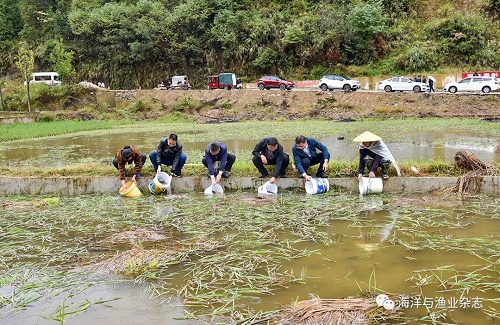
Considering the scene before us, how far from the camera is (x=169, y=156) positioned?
8906 millimetres

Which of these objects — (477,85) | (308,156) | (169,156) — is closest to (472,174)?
(308,156)

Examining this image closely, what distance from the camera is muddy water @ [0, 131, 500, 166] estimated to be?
480 inches

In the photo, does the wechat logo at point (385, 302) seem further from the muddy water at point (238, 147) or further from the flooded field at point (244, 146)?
the muddy water at point (238, 147)

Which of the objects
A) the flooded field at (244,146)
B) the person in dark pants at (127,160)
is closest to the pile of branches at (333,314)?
the person in dark pants at (127,160)

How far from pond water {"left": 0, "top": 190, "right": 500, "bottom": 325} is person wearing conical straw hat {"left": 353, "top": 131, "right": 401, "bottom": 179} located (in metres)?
0.72

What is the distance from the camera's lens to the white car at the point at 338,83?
3020cm

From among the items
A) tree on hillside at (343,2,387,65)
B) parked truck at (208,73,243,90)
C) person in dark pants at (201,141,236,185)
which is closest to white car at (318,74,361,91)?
tree on hillside at (343,2,387,65)

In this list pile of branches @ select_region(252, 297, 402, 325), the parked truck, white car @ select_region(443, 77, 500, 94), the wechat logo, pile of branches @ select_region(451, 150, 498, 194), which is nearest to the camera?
pile of branches @ select_region(252, 297, 402, 325)

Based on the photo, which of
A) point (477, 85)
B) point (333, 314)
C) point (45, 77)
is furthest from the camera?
point (45, 77)

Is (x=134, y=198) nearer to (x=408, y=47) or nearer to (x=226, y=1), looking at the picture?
(x=408, y=47)

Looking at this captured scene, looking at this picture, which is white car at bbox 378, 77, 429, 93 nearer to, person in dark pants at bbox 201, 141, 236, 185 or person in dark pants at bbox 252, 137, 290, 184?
person in dark pants at bbox 252, 137, 290, 184

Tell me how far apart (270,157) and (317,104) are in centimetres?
2051

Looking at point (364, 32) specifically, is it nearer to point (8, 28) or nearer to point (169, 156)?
point (169, 156)

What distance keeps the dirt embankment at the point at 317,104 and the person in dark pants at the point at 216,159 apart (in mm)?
17489
